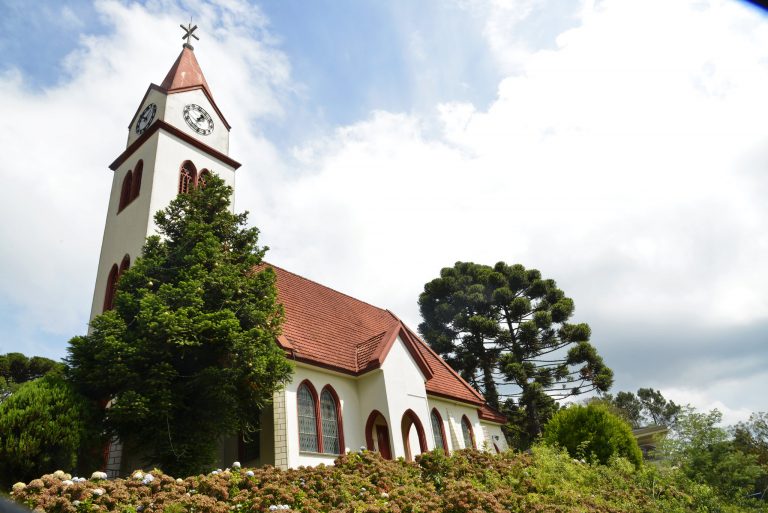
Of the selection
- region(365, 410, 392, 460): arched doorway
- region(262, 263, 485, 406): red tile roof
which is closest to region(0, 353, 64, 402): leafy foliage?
region(262, 263, 485, 406): red tile roof

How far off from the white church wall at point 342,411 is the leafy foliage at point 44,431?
5.04 m

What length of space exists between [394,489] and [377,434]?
8.67m

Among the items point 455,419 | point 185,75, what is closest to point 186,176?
point 185,75

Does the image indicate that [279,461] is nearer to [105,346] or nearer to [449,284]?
[105,346]

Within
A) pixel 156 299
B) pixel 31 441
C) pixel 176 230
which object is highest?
pixel 176 230

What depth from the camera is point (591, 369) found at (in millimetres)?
29609

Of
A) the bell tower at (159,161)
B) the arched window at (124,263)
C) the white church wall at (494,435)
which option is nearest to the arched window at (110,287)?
the bell tower at (159,161)

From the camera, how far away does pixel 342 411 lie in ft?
54.2

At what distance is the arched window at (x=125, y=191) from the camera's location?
2031cm

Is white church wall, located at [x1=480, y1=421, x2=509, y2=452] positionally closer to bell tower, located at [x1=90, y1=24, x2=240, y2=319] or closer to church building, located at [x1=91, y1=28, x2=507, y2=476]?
church building, located at [x1=91, y1=28, x2=507, y2=476]

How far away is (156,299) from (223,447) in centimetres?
646

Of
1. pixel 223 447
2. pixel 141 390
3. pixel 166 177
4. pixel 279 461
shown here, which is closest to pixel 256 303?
pixel 141 390

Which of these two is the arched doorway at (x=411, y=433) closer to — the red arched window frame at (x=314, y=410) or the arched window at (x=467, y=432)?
the red arched window frame at (x=314, y=410)

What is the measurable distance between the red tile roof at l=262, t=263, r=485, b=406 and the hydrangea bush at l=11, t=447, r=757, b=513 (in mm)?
5204
